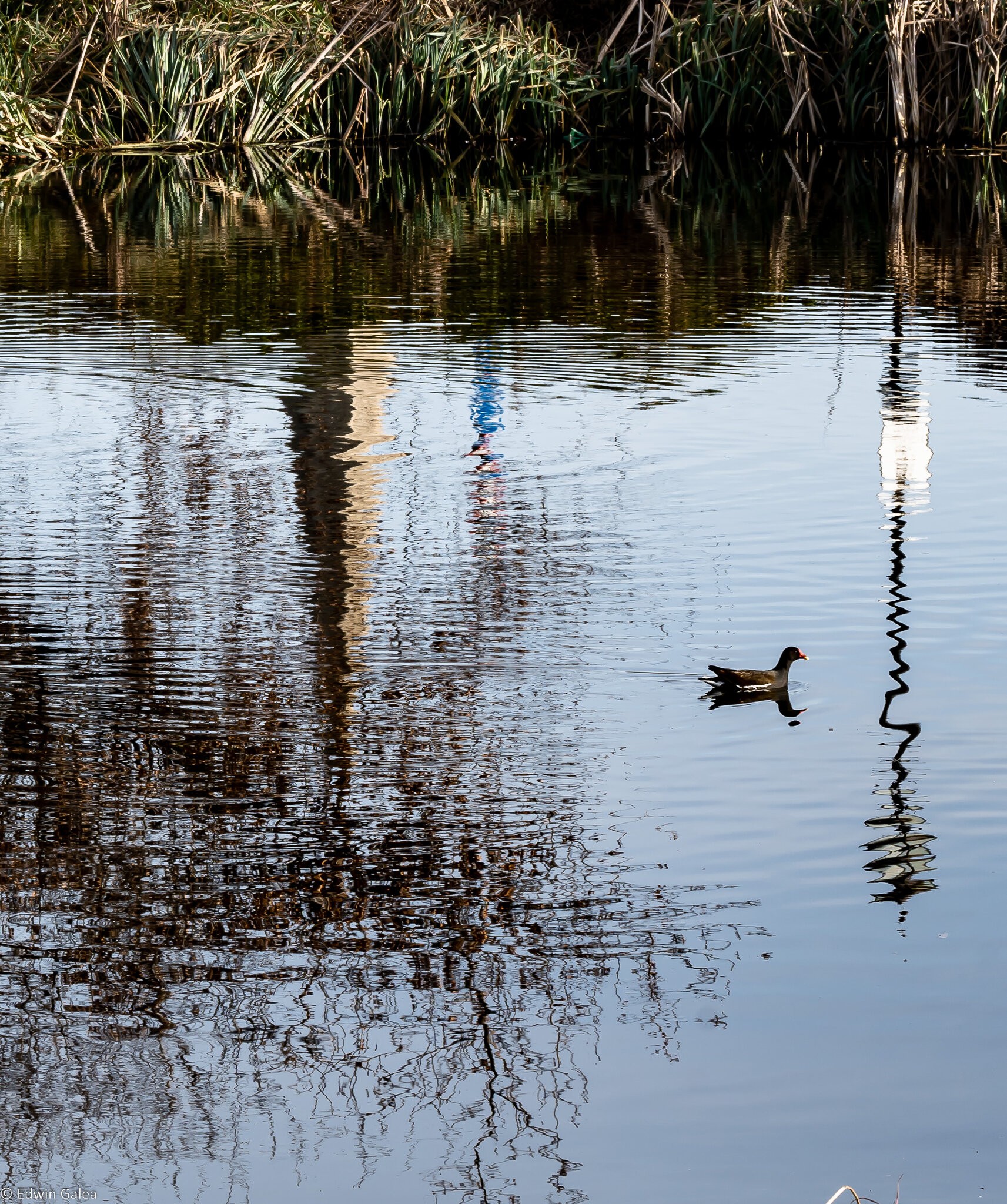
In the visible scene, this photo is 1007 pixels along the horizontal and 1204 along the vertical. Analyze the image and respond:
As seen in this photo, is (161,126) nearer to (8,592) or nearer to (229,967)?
(8,592)

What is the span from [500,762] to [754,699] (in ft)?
3.03

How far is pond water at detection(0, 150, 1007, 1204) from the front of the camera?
143 inches

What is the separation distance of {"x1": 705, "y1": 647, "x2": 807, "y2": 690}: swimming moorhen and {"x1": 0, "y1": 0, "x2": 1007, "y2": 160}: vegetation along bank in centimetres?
1725

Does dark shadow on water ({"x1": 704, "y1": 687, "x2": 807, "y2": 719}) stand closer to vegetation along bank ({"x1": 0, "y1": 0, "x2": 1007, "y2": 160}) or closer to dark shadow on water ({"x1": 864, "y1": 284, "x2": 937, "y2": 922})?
dark shadow on water ({"x1": 864, "y1": 284, "x2": 937, "y2": 922})

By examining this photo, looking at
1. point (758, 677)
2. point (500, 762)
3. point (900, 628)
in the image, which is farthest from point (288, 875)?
point (900, 628)

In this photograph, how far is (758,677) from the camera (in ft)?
18.7

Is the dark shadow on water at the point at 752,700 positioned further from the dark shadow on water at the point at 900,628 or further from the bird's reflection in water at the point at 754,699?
the dark shadow on water at the point at 900,628

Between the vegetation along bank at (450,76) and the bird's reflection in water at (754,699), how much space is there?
57.0 feet

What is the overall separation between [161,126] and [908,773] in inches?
830

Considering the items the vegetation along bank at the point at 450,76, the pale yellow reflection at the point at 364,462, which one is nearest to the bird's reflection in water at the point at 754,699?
the pale yellow reflection at the point at 364,462

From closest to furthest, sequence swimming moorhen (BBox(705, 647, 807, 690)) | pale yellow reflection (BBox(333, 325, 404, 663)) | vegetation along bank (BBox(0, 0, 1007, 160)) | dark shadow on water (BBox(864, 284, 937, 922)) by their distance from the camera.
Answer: dark shadow on water (BBox(864, 284, 937, 922)) < swimming moorhen (BBox(705, 647, 807, 690)) < pale yellow reflection (BBox(333, 325, 404, 663)) < vegetation along bank (BBox(0, 0, 1007, 160))

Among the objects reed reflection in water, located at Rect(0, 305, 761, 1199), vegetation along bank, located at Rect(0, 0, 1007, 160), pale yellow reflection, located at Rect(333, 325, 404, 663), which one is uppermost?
vegetation along bank, located at Rect(0, 0, 1007, 160)

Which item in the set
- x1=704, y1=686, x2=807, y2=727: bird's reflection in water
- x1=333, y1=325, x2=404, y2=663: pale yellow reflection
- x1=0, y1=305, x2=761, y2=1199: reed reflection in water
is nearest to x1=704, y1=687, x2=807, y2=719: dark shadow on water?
x1=704, y1=686, x2=807, y2=727: bird's reflection in water

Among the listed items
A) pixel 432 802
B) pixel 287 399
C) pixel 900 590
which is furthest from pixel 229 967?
pixel 287 399
